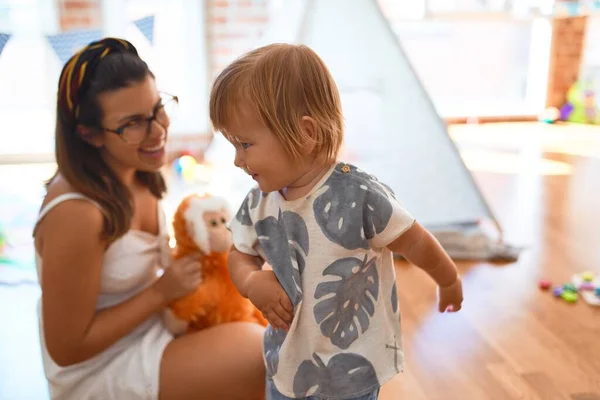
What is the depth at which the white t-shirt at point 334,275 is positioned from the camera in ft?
2.64

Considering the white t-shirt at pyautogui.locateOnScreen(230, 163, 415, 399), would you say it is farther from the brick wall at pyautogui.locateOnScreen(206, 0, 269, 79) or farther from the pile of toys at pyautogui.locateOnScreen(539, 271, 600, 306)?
the brick wall at pyautogui.locateOnScreen(206, 0, 269, 79)

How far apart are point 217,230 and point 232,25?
2560mm

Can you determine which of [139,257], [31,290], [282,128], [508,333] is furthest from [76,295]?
[508,333]

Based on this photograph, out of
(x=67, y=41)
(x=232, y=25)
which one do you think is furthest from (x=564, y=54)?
(x=67, y=41)

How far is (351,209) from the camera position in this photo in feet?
2.62

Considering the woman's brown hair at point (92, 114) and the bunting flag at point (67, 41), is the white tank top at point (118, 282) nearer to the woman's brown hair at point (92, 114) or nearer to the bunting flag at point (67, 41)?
the woman's brown hair at point (92, 114)

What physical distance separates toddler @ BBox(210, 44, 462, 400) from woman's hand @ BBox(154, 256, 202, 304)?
1.05 feet

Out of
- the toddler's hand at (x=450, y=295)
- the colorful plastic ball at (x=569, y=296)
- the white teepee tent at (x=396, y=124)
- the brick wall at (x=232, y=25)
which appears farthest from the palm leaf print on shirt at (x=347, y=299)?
the brick wall at (x=232, y=25)

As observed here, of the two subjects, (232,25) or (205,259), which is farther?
(232,25)

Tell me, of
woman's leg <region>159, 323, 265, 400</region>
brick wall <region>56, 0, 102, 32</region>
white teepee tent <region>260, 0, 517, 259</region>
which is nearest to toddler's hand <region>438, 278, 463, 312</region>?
woman's leg <region>159, 323, 265, 400</region>

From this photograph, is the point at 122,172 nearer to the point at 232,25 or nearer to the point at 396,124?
the point at 396,124

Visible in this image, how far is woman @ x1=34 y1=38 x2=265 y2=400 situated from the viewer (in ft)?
3.51

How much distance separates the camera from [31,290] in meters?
1.88

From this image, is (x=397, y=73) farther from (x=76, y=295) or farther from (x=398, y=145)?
(x=76, y=295)
